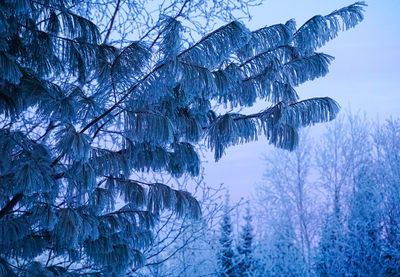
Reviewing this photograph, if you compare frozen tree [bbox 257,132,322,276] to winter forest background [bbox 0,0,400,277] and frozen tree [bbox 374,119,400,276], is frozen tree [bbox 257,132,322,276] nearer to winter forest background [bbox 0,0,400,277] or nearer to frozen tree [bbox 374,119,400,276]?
frozen tree [bbox 374,119,400,276]

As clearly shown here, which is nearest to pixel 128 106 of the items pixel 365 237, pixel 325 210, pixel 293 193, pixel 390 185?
pixel 365 237

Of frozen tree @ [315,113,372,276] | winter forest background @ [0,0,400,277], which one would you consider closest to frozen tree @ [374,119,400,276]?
frozen tree @ [315,113,372,276]

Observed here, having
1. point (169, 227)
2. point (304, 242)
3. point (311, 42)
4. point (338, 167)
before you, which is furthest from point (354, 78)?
point (311, 42)

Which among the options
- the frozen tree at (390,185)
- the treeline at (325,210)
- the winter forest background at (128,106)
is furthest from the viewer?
the treeline at (325,210)

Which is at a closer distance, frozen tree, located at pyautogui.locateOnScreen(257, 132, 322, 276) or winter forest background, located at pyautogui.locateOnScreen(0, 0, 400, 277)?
winter forest background, located at pyautogui.locateOnScreen(0, 0, 400, 277)

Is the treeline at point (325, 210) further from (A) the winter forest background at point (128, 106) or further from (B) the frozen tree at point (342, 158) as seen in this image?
(A) the winter forest background at point (128, 106)

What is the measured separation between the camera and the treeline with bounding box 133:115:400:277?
8023 millimetres

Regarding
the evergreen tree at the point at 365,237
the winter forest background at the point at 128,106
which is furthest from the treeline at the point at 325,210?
the winter forest background at the point at 128,106

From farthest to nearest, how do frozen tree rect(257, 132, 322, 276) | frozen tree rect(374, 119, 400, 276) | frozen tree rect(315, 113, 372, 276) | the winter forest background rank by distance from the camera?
frozen tree rect(257, 132, 322, 276)
frozen tree rect(315, 113, 372, 276)
frozen tree rect(374, 119, 400, 276)
the winter forest background

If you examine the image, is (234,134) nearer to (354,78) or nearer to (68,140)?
(68,140)

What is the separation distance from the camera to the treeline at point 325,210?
8023 millimetres

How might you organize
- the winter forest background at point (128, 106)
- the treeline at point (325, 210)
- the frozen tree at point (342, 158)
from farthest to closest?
the frozen tree at point (342, 158) → the treeline at point (325, 210) → the winter forest background at point (128, 106)

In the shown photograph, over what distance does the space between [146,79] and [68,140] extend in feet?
1.28

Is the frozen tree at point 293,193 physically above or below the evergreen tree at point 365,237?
above
